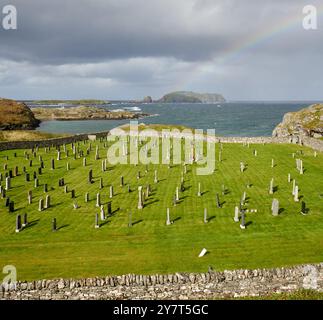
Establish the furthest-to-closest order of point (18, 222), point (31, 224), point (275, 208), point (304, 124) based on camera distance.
A: point (304, 124)
point (275, 208)
point (31, 224)
point (18, 222)

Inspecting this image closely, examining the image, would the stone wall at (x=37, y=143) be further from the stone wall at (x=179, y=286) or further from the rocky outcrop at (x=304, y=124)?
the stone wall at (x=179, y=286)

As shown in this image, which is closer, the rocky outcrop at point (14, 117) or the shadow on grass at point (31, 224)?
the shadow on grass at point (31, 224)

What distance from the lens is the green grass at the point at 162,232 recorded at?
891 inches

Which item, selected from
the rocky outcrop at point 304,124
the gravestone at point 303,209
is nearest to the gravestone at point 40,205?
the gravestone at point 303,209

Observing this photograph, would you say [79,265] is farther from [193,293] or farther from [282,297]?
[282,297]

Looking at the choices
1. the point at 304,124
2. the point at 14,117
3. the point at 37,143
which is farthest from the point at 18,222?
the point at 14,117

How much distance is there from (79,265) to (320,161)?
3963 centimetres

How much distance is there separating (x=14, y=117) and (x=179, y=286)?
13559 cm

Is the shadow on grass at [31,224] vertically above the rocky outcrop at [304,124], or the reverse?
the rocky outcrop at [304,124]

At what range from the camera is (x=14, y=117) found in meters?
139

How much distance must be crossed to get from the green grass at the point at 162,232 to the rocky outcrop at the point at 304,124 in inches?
1702

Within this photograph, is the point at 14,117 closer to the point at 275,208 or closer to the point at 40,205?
the point at 40,205

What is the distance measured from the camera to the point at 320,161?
2029 inches

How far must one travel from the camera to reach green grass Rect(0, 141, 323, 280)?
891 inches
